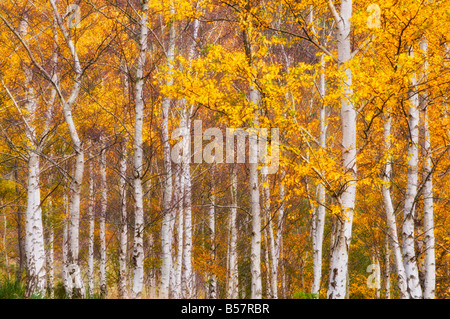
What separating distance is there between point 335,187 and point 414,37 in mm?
3041

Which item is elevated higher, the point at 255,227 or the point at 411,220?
the point at 411,220

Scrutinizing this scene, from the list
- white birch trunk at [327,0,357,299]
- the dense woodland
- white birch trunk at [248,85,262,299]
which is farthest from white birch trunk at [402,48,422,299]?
white birch trunk at [248,85,262,299]

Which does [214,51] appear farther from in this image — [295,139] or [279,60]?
[295,139]

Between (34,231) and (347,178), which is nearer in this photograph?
(347,178)

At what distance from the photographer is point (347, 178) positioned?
18.7 ft

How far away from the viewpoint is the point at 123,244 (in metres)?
11.6

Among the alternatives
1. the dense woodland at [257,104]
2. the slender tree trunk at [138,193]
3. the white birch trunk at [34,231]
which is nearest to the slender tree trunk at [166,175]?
the dense woodland at [257,104]
